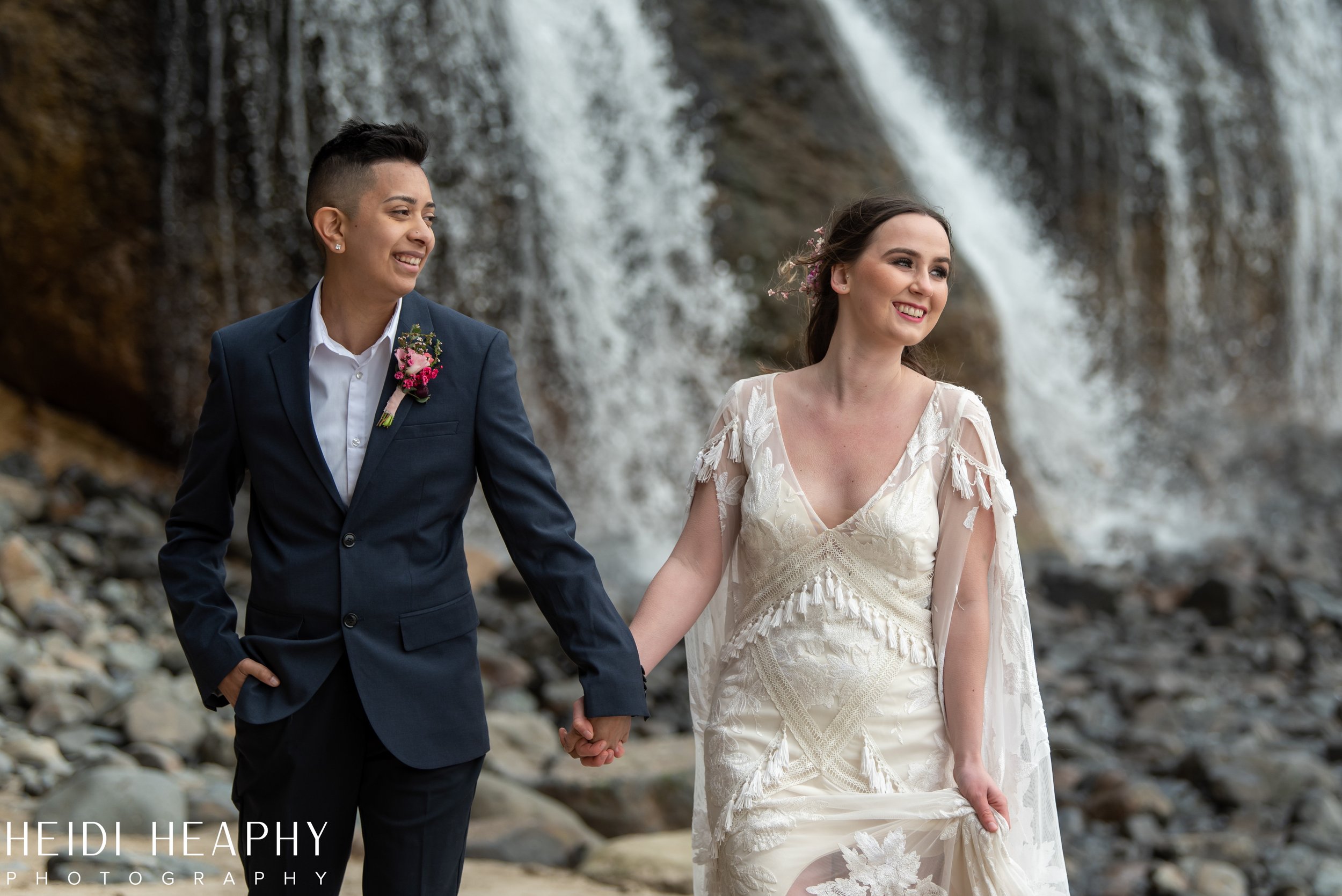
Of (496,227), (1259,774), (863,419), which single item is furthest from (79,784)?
(496,227)

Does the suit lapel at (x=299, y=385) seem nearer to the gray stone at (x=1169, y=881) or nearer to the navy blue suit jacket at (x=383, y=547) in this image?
the navy blue suit jacket at (x=383, y=547)

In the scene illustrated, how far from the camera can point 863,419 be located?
2.71 meters

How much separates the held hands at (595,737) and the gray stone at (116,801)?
2.29m

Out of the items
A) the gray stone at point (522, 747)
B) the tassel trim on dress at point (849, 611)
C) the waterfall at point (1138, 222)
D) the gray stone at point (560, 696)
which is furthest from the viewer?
the waterfall at point (1138, 222)

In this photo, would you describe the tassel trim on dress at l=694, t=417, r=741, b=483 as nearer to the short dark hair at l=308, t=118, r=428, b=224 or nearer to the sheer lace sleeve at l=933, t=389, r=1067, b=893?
the sheer lace sleeve at l=933, t=389, r=1067, b=893

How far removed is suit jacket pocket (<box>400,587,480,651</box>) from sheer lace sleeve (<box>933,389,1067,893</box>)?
935 mm

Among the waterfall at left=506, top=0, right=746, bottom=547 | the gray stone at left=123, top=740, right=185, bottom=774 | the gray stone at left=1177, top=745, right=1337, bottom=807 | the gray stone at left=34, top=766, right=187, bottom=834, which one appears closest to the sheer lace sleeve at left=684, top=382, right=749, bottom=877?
the gray stone at left=34, top=766, right=187, bottom=834

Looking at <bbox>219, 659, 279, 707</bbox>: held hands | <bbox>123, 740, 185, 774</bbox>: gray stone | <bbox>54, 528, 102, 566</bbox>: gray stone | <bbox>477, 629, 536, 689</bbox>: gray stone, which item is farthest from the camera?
<bbox>54, 528, 102, 566</bbox>: gray stone

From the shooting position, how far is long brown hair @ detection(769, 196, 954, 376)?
2.74 meters

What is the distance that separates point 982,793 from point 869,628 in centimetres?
37

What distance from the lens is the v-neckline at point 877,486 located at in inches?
102

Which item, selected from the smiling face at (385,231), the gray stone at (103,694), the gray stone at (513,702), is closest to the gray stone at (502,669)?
the gray stone at (513,702)

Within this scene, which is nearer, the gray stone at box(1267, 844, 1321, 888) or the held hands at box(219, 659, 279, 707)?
the held hands at box(219, 659, 279, 707)

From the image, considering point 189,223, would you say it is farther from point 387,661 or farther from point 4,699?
point 387,661
